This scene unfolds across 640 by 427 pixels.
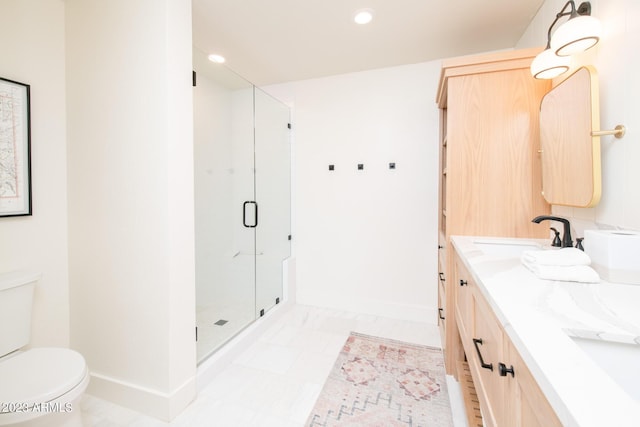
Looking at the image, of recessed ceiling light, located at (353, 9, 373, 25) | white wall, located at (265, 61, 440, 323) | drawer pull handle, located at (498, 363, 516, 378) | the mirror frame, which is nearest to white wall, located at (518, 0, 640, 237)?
the mirror frame

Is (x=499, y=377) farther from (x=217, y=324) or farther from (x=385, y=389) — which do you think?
(x=217, y=324)

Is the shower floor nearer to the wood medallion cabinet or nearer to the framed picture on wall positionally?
the framed picture on wall

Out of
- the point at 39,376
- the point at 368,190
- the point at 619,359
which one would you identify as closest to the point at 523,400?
the point at 619,359

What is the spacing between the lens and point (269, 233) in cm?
278

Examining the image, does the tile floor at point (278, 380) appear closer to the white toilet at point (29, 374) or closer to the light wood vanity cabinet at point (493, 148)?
the white toilet at point (29, 374)

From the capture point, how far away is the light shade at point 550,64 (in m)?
1.28

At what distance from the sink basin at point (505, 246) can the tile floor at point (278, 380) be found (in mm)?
878

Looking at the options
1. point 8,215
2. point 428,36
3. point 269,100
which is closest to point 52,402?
point 8,215

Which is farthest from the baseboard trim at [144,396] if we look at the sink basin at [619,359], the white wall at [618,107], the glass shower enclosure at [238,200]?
the white wall at [618,107]

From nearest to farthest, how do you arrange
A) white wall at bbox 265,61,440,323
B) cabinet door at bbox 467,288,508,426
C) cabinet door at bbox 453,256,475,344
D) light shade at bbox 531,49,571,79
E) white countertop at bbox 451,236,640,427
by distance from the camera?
white countertop at bbox 451,236,640,427, cabinet door at bbox 467,288,508,426, cabinet door at bbox 453,256,475,344, light shade at bbox 531,49,571,79, white wall at bbox 265,61,440,323

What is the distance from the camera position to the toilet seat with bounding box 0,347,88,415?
103cm

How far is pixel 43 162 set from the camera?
5.13 ft

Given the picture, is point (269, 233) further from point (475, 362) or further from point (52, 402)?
point (475, 362)

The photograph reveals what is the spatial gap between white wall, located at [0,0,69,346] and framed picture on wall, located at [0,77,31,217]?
0.14 ft
